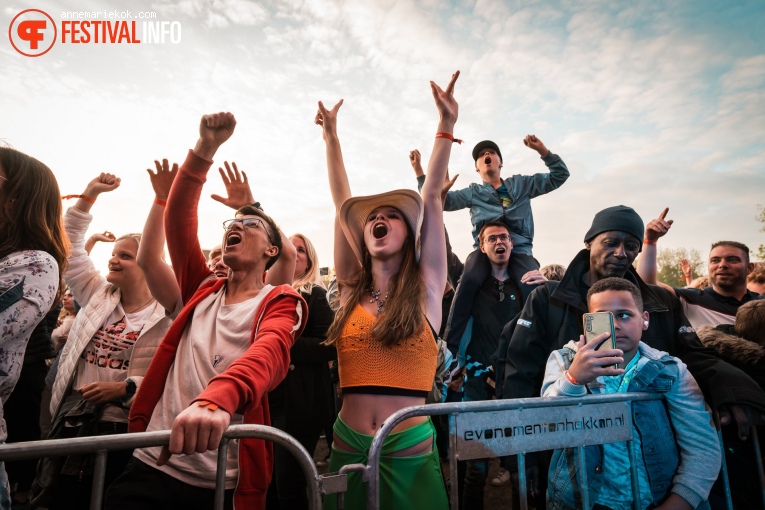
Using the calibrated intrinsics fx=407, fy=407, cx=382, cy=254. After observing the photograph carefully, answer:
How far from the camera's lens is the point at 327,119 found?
10.1 feet

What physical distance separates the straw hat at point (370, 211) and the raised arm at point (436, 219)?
0.22 ft

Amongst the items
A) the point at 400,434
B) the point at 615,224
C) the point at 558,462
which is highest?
the point at 615,224

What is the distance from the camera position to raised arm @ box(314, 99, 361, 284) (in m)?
2.70

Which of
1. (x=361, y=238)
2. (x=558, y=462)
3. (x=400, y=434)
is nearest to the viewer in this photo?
(x=400, y=434)

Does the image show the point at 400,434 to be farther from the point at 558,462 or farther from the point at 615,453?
the point at 615,453

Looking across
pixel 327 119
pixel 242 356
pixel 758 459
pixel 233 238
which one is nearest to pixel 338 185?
pixel 327 119

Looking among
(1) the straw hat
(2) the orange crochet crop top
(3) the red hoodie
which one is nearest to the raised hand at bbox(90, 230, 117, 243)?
(3) the red hoodie

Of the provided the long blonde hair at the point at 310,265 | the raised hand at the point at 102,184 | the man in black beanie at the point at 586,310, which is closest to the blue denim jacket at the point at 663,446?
the man in black beanie at the point at 586,310

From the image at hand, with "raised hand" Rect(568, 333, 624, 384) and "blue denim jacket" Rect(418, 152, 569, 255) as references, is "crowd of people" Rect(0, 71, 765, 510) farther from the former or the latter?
"blue denim jacket" Rect(418, 152, 569, 255)

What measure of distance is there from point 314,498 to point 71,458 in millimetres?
2014

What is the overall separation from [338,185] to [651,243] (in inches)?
125

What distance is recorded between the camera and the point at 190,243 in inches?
92.6

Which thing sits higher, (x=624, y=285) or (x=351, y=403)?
(x=624, y=285)

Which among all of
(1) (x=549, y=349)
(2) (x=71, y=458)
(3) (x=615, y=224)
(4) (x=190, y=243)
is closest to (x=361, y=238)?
(4) (x=190, y=243)
